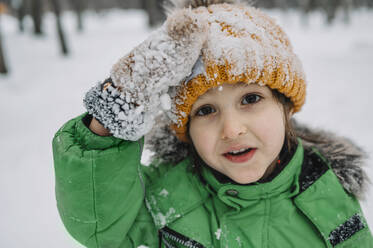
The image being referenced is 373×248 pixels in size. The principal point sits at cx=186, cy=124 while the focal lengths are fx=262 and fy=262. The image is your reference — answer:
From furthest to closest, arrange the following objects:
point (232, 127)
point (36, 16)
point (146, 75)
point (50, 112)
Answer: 1. point (36, 16)
2. point (50, 112)
3. point (232, 127)
4. point (146, 75)

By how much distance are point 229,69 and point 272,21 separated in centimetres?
43

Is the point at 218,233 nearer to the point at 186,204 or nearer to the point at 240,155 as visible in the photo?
the point at 186,204

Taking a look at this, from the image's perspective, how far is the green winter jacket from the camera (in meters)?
1.04

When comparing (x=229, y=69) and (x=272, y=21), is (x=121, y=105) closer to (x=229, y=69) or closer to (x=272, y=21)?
(x=229, y=69)

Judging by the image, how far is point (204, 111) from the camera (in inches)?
44.9

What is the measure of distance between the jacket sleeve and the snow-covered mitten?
0.12 meters

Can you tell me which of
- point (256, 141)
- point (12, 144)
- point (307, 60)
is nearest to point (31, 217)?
point (12, 144)

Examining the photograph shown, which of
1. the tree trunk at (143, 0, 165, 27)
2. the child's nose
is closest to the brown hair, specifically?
the child's nose

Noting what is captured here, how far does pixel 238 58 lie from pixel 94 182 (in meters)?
0.74

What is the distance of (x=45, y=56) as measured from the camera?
25.1 feet

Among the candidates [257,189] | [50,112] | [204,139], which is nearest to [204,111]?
[204,139]

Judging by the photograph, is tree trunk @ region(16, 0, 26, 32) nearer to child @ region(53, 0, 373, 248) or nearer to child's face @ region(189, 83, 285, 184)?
child @ region(53, 0, 373, 248)

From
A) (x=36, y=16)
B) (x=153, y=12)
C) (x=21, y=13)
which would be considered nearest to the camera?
(x=153, y=12)

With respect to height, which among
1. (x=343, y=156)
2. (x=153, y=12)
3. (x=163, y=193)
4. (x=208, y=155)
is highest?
(x=153, y=12)
